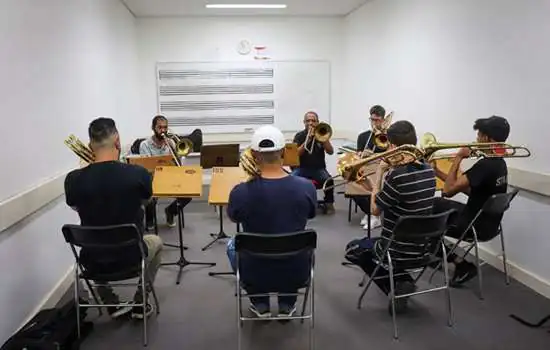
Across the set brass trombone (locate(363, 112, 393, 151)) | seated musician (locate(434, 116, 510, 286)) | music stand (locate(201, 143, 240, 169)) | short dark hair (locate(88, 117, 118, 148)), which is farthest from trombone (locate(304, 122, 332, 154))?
short dark hair (locate(88, 117, 118, 148))

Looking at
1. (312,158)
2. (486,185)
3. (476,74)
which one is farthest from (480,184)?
(312,158)

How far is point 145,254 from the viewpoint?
291 centimetres

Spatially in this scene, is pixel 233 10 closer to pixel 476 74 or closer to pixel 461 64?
pixel 461 64

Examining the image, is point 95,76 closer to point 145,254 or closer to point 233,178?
point 233,178

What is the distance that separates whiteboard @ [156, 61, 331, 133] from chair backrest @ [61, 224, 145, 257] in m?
5.27

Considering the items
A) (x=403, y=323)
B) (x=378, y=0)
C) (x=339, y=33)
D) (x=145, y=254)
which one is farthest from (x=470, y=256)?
(x=339, y=33)

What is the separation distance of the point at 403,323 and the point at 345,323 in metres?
0.38

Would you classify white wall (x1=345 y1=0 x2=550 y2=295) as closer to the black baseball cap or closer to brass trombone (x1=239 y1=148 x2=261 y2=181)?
the black baseball cap


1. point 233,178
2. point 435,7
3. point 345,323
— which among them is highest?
point 435,7

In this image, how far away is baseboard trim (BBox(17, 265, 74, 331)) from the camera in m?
3.15

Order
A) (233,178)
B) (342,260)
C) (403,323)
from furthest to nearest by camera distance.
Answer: (342,260), (233,178), (403,323)

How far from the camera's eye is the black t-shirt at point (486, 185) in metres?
3.42

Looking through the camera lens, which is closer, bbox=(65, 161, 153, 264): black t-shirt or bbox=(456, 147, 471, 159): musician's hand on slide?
bbox=(65, 161, 153, 264): black t-shirt

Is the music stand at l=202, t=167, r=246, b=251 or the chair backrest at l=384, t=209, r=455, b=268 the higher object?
the music stand at l=202, t=167, r=246, b=251
